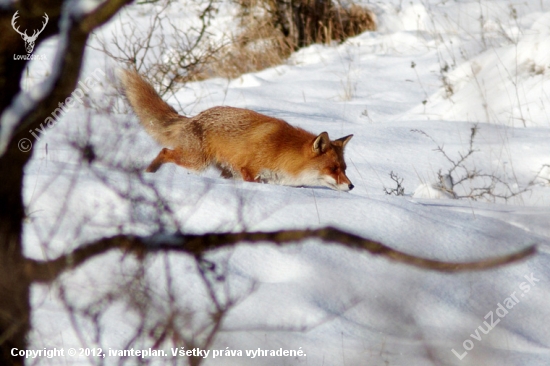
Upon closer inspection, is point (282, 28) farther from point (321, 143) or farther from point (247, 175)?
point (247, 175)

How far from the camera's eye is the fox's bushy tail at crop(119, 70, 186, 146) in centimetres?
537

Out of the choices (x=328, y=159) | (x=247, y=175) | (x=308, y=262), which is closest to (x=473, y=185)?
(x=328, y=159)

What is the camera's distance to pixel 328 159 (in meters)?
5.29

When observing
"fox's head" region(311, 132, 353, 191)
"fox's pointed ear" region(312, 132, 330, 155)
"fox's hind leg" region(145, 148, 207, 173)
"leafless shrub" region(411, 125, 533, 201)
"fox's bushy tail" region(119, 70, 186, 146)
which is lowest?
"leafless shrub" region(411, 125, 533, 201)

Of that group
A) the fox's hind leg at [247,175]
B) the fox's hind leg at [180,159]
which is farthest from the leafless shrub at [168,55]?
the fox's hind leg at [247,175]

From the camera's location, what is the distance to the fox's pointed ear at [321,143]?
5204 mm

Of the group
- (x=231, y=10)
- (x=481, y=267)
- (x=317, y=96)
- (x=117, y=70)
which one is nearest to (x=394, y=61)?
(x=317, y=96)

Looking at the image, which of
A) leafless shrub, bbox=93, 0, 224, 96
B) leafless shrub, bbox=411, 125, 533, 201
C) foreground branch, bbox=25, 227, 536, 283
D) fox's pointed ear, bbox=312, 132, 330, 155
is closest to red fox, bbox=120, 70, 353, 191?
fox's pointed ear, bbox=312, 132, 330, 155

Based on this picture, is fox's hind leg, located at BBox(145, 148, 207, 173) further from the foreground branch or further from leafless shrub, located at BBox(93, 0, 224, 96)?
the foreground branch

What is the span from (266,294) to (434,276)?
747mm

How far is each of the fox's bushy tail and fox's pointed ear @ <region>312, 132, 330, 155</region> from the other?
3.74 feet

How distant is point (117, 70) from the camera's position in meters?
5.32

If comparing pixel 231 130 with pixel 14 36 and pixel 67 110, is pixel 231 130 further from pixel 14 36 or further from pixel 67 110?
pixel 14 36

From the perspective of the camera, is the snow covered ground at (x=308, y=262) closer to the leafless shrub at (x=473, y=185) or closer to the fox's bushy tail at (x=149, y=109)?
the leafless shrub at (x=473, y=185)
